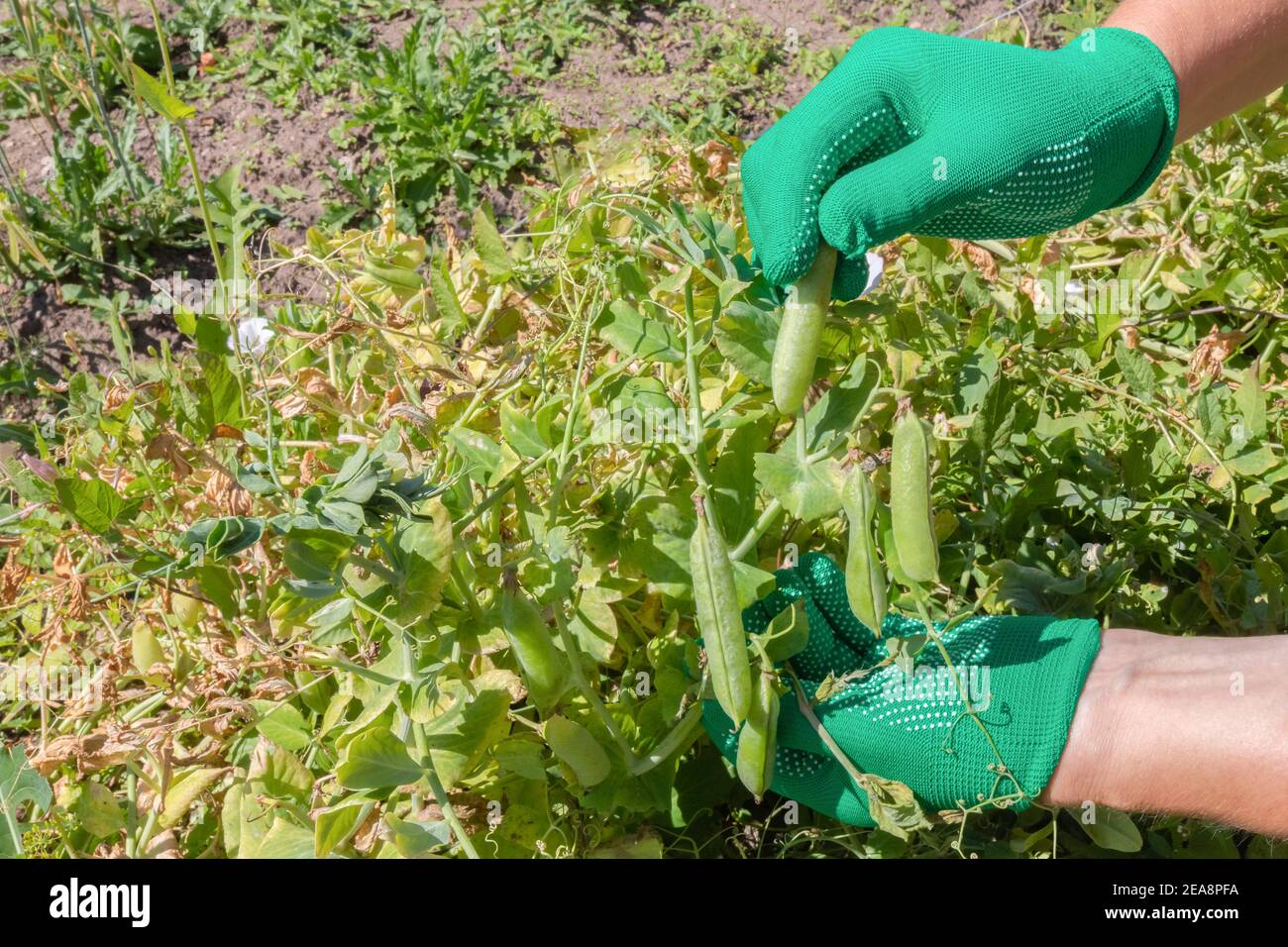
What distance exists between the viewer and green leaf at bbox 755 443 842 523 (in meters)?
1.35

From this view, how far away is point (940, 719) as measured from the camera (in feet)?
5.16

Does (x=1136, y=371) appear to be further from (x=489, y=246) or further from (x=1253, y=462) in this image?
(x=489, y=246)

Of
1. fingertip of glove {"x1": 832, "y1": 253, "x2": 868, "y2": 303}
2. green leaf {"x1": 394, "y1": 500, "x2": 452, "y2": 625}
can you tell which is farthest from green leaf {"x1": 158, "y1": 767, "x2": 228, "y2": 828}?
fingertip of glove {"x1": 832, "y1": 253, "x2": 868, "y2": 303}

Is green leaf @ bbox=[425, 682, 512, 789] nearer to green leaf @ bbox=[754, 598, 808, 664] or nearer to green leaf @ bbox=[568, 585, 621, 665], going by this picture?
green leaf @ bbox=[568, 585, 621, 665]

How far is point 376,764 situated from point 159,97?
0.99m

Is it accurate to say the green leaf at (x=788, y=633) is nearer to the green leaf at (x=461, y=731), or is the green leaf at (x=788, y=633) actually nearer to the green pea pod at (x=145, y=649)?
the green leaf at (x=461, y=731)

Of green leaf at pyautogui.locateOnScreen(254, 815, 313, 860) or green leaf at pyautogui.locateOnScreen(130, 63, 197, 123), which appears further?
green leaf at pyautogui.locateOnScreen(130, 63, 197, 123)

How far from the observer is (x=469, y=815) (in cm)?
159

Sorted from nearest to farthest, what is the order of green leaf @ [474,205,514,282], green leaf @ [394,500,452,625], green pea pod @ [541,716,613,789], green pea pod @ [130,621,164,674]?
green leaf @ [394,500,452,625], green pea pod @ [541,716,613,789], green pea pod @ [130,621,164,674], green leaf @ [474,205,514,282]

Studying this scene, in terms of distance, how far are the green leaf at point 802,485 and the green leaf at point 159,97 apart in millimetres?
962

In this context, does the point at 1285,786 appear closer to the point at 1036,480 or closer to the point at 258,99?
the point at 1036,480

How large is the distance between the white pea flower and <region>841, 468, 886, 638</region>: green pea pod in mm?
1179
